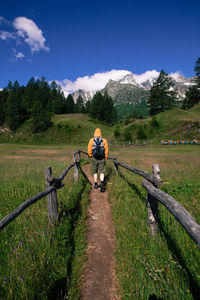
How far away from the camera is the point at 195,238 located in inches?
57.3

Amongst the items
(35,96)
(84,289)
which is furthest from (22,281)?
(35,96)

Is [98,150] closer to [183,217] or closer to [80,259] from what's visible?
[80,259]

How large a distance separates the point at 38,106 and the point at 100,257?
5905 centimetres

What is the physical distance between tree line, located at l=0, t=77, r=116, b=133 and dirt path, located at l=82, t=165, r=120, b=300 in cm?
5524

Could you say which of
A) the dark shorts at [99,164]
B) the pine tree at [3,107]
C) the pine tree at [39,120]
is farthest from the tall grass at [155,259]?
the pine tree at [3,107]

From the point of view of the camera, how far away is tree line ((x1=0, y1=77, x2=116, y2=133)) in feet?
181

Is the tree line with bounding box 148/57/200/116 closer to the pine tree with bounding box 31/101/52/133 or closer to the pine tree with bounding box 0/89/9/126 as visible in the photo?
the pine tree with bounding box 31/101/52/133

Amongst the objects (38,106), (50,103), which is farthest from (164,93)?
(50,103)

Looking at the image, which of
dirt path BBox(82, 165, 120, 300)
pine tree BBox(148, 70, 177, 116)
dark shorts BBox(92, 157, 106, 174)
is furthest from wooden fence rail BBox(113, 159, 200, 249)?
pine tree BBox(148, 70, 177, 116)

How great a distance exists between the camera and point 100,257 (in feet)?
9.30

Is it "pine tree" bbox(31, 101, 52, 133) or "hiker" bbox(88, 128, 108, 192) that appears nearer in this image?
"hiker" bbox(88, 128, 108, 192)

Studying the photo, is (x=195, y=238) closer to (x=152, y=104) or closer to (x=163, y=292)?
(x=163, y=292)

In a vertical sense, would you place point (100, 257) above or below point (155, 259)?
below

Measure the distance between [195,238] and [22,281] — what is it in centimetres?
205
